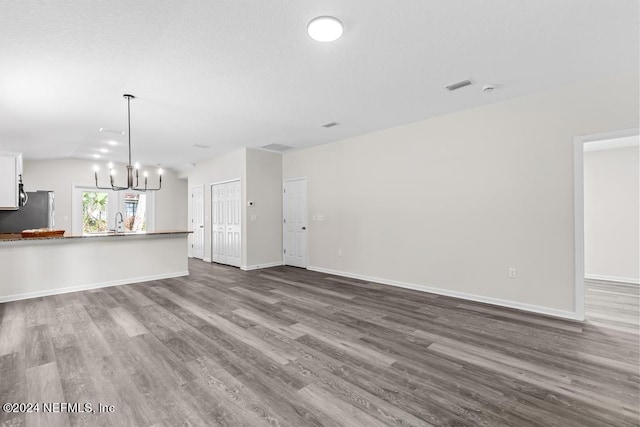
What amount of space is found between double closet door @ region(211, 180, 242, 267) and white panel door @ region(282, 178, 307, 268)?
1083 millimetres

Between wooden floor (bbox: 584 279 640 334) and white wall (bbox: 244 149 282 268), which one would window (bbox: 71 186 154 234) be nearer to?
white wall (bbox: 244 149 282 268)

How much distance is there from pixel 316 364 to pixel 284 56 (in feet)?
8.94

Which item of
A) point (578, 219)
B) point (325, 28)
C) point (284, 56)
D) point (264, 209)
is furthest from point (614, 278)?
point (264, 209)

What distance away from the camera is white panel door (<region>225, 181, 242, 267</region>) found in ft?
22.4

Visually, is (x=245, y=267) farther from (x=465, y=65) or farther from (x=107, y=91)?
(x=465, y=65)

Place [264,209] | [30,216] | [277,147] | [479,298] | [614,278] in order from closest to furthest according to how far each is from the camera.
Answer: [479,298]
[614,278]
[30,216]
[277,147]
[264,209]

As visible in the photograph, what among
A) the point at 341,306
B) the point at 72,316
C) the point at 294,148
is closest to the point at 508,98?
the point at 341,306

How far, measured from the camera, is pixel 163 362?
8.06ft

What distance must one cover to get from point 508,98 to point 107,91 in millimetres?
4933

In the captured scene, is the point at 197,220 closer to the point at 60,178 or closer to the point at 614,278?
the point at 60,178

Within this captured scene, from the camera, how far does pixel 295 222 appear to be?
22.8 feet

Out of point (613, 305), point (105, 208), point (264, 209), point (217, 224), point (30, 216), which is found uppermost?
point (105, 208)

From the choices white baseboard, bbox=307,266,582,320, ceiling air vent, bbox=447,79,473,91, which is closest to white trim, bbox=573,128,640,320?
white baseboard, bbox=307,266,582,320

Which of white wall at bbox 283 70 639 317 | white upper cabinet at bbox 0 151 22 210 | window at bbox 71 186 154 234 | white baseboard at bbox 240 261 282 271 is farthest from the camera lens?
window at bbox 71 186 154 234
